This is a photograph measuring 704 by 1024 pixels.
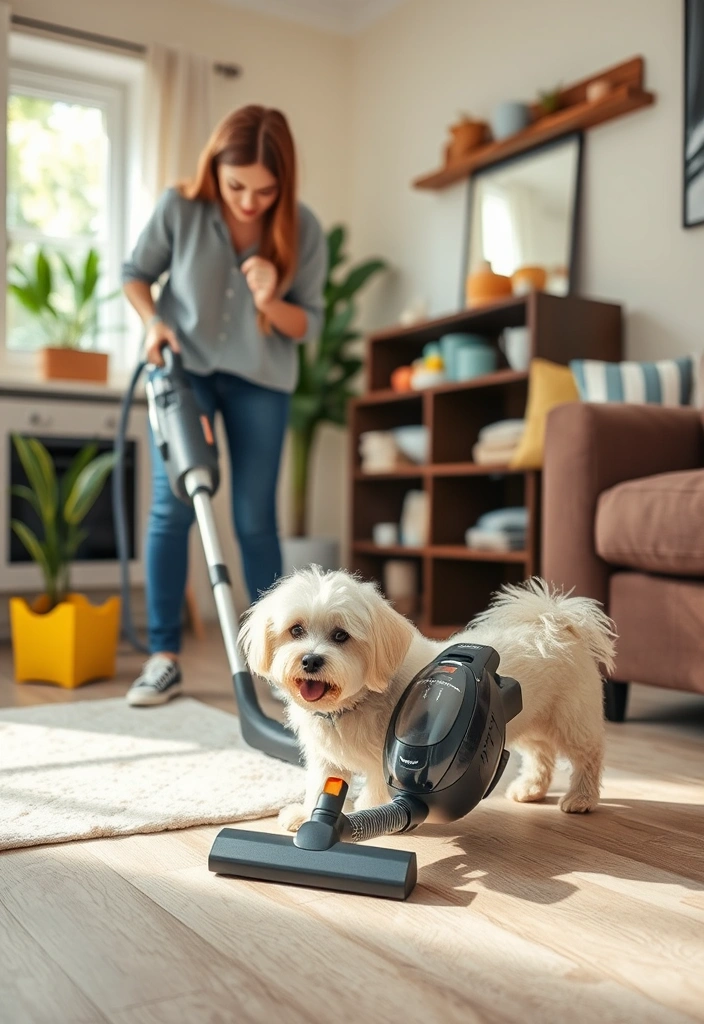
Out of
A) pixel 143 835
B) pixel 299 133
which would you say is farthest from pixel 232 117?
pixel 299 133

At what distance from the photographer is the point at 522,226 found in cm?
364

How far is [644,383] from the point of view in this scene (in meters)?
2.78

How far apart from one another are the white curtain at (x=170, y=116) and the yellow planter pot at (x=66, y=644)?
1.99 meters

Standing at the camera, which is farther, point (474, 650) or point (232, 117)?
point (232, 117)

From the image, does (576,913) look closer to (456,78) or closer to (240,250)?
(240,250)

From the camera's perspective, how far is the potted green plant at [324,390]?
162 inches

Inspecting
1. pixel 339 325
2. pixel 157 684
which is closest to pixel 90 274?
pixel 339 325

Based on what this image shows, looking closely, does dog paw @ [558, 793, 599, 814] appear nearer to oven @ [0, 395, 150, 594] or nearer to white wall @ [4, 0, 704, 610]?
white wall @ [4, 0, 704, 610]

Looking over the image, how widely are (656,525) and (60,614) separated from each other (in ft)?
4.97

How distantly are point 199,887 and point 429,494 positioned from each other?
98.1 inches

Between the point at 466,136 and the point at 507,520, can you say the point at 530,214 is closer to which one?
the point at 466,136

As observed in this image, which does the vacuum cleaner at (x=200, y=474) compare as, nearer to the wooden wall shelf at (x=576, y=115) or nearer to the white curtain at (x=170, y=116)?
the wooden wall shelf at (x=576, y=115)

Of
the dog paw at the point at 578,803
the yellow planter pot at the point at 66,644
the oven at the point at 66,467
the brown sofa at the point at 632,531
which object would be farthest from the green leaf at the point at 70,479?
the dog paw at the point at 578,803

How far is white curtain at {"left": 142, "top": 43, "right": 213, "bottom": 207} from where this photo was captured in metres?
3.97
